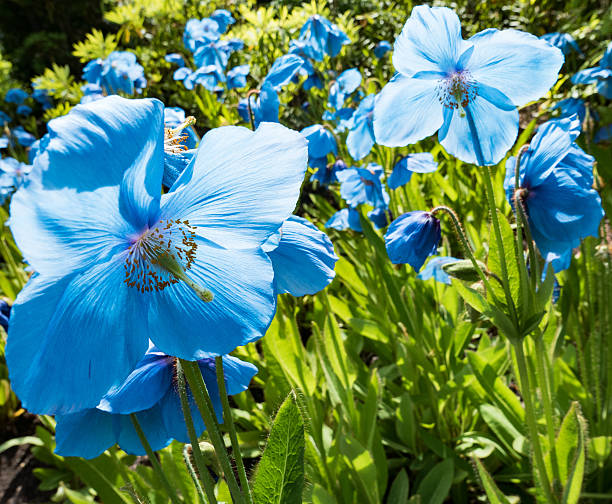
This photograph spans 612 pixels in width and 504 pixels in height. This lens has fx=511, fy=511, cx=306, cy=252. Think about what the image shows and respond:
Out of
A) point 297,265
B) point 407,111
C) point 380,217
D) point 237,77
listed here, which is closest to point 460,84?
point 407,111

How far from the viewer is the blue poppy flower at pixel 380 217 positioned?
1.95 metres

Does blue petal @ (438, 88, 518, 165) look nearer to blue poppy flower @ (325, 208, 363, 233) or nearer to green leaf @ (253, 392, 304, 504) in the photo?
green leaf @ (253, 392, 304, 504)

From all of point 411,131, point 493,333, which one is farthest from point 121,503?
point 493,333

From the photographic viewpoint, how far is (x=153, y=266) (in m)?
0.51

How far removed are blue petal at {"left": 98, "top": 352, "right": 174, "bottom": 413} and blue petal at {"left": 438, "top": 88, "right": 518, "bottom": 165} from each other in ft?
2.16

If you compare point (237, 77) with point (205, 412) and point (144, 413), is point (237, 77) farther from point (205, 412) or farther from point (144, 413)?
point (205, 412)

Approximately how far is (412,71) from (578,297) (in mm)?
1190

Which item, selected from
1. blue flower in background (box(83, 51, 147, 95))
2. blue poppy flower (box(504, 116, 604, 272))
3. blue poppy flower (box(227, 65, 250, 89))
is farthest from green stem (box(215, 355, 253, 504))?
blue flower in background (box(83, 51, 147, 95))

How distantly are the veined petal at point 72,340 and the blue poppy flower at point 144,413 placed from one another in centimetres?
13

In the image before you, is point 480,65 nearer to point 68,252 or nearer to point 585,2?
point 68,252

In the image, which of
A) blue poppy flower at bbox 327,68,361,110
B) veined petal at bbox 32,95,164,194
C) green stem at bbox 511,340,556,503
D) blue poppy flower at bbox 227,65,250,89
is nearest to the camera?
veined petal at bbox 32,95,164,194

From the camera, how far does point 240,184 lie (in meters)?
0.51

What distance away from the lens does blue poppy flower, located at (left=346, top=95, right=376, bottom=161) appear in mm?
1786

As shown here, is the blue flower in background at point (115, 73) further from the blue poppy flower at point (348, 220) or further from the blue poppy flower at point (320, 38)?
the blue poppy flower at point (348, 220)
